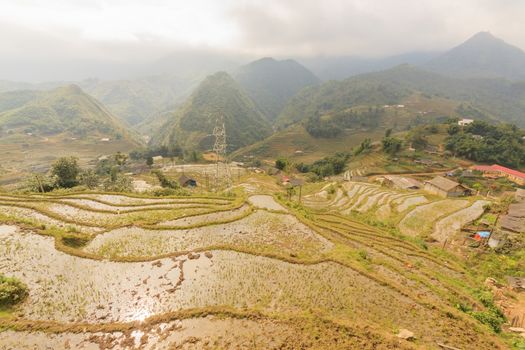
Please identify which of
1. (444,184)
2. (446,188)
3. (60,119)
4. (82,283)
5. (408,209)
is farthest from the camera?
(60,119)

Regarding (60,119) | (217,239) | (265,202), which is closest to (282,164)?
(265,202)

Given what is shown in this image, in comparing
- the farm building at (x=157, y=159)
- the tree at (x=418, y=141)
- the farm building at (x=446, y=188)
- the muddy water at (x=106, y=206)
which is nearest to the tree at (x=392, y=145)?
the tree at (x=418, y=141)

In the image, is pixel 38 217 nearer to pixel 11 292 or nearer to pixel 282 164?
pixel 11 292

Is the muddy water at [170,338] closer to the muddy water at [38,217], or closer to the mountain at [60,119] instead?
the muddy water at [38,217]

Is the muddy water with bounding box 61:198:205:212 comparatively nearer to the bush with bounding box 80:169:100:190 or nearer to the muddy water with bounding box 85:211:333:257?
the muddy water with bounding box 85:211:333:257

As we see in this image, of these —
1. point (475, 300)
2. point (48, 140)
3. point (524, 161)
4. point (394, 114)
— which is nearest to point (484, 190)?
point (524, 161)
